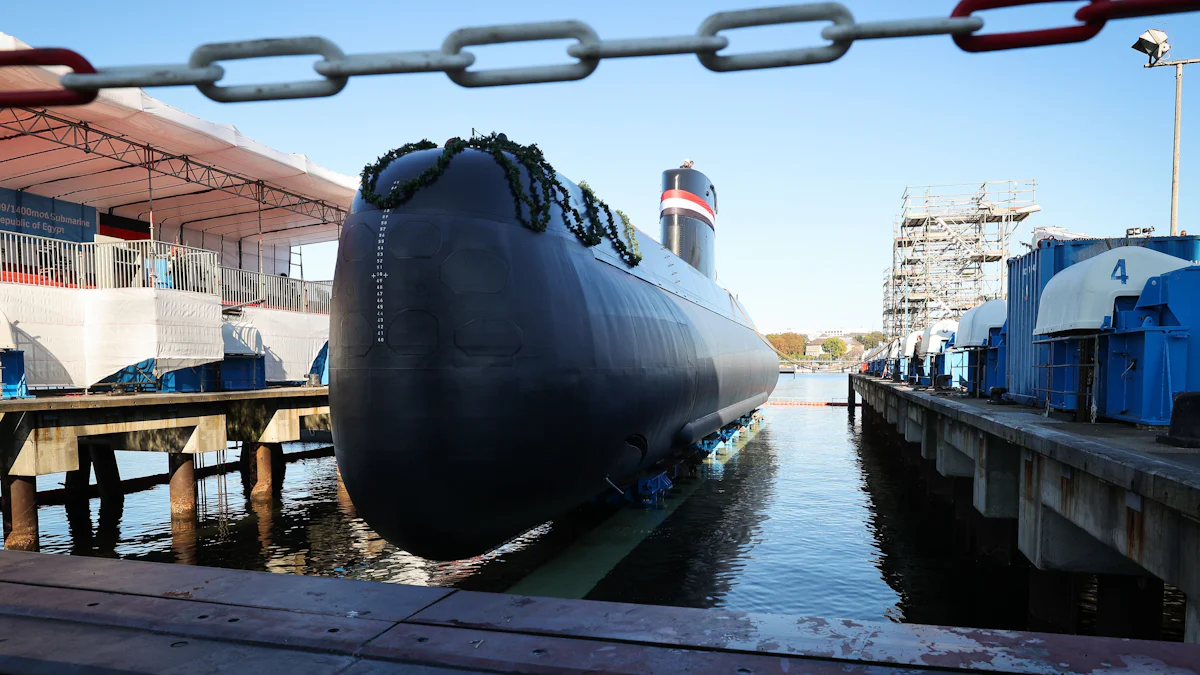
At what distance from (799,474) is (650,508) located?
876cm

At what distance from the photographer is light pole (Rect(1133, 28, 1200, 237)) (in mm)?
16891

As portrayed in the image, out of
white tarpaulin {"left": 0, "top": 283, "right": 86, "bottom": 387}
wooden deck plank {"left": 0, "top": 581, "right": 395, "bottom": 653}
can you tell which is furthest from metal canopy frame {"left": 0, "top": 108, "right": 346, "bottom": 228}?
wooden deck plank {"left": 0, "top": 581, "right": 395, "bottom": 653}

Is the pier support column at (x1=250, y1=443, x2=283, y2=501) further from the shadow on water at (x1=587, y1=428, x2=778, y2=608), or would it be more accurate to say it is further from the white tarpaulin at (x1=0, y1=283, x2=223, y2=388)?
the shadow on water at (x1=587, y1=428, x2=778, y2=608)

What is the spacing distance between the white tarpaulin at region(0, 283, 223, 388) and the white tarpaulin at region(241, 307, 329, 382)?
4.29m

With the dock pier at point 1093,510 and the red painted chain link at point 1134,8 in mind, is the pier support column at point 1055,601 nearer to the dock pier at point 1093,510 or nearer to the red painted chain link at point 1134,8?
the dock pier at point 1093,510

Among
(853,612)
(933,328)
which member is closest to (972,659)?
(853,612)

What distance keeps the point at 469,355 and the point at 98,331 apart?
1380 centimetres

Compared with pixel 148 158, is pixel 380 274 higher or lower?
lower

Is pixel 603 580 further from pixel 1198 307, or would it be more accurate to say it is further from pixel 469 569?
pixel 1198 307

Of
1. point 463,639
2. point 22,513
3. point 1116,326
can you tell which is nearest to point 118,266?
point 22,513

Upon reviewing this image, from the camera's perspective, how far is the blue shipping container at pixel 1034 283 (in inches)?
531

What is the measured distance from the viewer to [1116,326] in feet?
33.7

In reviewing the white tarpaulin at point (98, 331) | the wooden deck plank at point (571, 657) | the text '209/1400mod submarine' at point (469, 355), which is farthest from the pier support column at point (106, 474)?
the wooden deck plank at point (571, 657)

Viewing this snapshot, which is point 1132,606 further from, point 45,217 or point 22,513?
point 45,217
